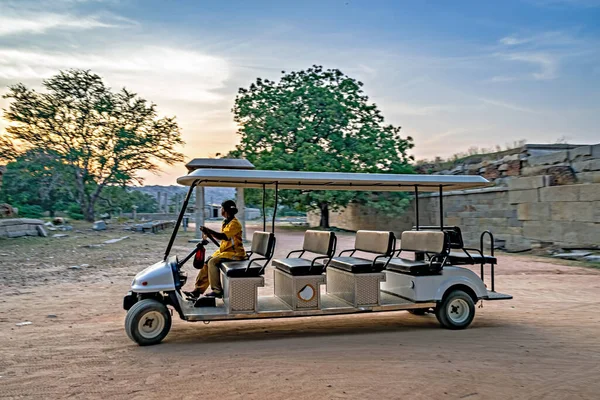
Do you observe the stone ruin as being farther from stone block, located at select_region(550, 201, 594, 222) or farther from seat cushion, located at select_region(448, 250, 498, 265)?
seat cushion, located at select_region(448, 250, 498, 265)

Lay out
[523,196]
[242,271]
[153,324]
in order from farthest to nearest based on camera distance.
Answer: [523,196] < [242,271] < [153,324]

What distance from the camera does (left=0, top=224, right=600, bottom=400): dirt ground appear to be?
4352 millimetres

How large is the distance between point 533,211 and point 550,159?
181 cm

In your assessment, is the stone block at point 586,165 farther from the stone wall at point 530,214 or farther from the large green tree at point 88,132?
the large green tree at point 88,132

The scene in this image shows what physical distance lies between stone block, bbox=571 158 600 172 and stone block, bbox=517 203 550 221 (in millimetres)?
1481

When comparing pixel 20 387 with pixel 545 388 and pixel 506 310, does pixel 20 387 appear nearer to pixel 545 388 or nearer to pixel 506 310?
pixel 545 388

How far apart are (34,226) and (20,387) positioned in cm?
1808

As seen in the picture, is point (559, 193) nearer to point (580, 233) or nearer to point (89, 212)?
point (580, 233)

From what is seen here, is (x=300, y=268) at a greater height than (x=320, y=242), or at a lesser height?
lesser

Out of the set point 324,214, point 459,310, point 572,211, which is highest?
point 572,211

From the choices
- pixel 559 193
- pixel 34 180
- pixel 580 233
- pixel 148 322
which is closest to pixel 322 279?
pixel 148 322

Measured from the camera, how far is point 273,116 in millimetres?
26016

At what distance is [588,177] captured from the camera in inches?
595

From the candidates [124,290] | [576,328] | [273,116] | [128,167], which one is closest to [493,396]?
[576,328]
